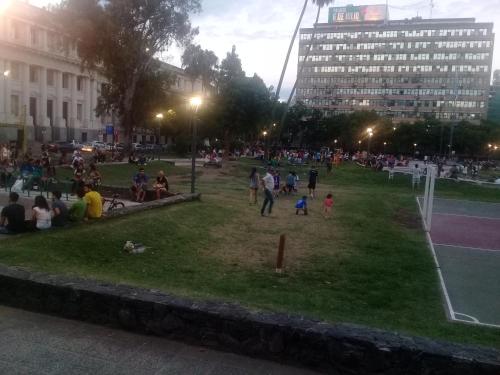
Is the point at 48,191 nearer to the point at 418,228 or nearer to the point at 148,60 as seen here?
the point at 418,228

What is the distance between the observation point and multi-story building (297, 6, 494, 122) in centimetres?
10688

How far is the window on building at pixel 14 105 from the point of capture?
51.8 m

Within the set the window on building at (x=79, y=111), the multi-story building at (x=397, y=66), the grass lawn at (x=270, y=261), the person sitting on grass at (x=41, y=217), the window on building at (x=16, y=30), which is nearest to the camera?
the grass lawn at (x=270, y=261)

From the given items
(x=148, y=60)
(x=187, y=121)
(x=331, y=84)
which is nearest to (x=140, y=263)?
(x=148, y=60)

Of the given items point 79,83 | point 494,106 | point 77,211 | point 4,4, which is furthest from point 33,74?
point 494,106

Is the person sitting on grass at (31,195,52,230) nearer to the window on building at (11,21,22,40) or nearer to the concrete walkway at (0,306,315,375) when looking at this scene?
the concrete walkway at (0,306,315,375)

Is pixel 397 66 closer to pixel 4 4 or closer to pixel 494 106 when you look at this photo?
pixel 494 106

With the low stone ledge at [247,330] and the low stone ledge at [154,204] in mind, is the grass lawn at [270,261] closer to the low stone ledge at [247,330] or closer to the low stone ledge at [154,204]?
the low stone ledge at [154,204]

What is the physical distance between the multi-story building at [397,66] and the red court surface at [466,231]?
90.9 meters

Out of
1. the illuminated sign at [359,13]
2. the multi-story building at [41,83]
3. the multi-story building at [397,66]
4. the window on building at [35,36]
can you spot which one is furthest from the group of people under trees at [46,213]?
the illuminated sign at [359,13]

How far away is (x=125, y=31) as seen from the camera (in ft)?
110

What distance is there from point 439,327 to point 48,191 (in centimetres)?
1398

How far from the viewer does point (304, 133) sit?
310ft

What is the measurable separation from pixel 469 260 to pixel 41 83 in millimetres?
54018
